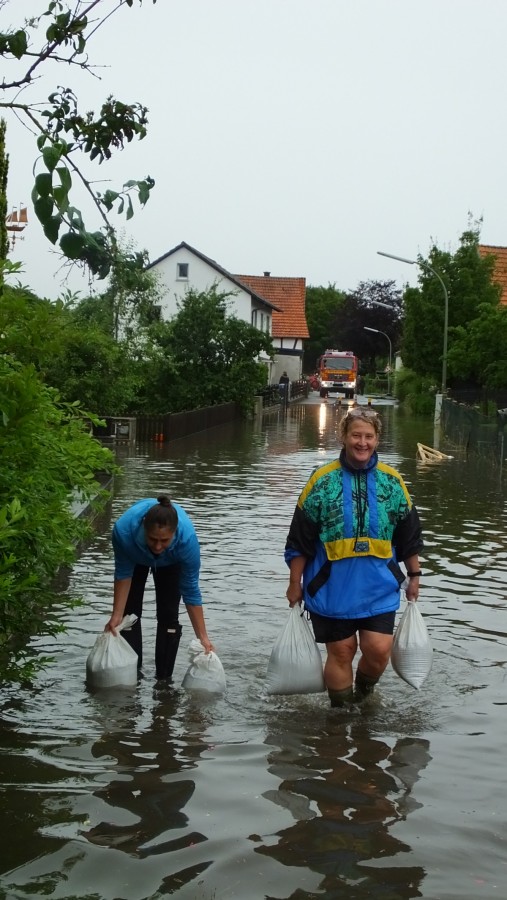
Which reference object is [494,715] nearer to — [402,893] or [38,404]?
[402,893]

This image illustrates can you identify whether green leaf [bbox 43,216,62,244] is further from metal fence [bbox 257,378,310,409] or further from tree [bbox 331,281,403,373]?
tree [bbox 331,281,403,373]

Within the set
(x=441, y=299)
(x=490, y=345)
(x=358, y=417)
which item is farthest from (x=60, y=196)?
(x=441, y=299)

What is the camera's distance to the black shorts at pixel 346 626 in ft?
21.2

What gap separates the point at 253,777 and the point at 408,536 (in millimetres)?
1621

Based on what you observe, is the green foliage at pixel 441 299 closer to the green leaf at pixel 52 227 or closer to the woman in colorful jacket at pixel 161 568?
the woman in colorful jacket at pixel 161 568

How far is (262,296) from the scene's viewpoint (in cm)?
8556

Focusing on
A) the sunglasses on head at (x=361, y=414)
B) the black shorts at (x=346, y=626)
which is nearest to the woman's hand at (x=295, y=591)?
the black shorts at (x=346, y=626)

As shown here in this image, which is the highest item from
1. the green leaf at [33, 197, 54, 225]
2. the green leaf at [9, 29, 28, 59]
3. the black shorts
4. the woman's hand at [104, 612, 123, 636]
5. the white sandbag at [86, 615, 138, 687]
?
the green leaf at [9, 29, 28, 59]

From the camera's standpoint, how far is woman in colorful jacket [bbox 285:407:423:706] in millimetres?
6371

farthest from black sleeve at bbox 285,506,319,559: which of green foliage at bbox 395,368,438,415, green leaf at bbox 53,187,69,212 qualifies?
green foliage at bbox 395,368,438,415

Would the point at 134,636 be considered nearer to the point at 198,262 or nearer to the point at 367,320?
the point at 198,262

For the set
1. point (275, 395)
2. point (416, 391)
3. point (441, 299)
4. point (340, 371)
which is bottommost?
point (275, 395)

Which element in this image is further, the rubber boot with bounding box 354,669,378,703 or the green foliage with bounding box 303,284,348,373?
the green foliage with bounding box 303,284,348,373

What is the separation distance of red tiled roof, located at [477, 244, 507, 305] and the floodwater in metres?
41.8
